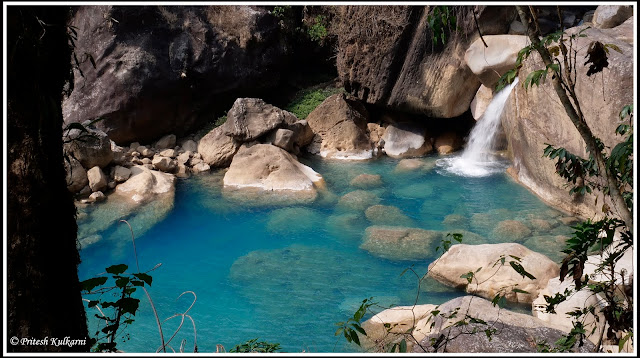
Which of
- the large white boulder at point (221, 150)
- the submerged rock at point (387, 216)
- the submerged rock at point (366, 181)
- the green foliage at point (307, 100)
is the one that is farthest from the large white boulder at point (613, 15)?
the large white boulder at point (221, 150)

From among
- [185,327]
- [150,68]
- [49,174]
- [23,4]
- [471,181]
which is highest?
[23,4]

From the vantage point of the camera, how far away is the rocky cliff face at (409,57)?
10453 mm

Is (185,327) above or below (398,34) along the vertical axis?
below

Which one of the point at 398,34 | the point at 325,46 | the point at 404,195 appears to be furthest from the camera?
the point at 325,46

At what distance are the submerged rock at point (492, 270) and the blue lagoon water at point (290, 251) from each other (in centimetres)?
22

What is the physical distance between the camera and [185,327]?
228 inches

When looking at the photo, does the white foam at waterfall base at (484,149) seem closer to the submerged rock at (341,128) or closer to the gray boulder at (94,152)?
the submerged rock at (341,128)

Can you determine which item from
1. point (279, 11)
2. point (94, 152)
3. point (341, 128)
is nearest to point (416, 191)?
point (341, 128)

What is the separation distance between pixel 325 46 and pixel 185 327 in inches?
380

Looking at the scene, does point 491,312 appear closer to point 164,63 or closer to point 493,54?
point 493,54

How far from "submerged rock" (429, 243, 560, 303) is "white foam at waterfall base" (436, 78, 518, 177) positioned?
4244mm

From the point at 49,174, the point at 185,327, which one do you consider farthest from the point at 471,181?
the point at 49,174

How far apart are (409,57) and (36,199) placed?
9766 mm

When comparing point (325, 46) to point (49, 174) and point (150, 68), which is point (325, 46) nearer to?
point (150, 68)
